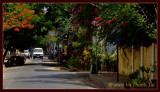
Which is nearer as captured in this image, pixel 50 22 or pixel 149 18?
pixel 149 18

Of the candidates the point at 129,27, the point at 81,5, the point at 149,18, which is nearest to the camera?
the point at 149,18

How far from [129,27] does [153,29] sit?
209 centimetres

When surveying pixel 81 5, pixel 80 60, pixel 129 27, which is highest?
pixel 81 5

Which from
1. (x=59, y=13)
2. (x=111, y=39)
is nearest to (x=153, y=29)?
(x=111, y=39)

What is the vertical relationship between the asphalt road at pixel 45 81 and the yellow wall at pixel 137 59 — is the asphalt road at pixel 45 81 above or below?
below

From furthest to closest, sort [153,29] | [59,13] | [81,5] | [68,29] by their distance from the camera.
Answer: [59,13] → [68,29] → [81,5] → [153,29]

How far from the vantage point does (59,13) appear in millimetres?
32812

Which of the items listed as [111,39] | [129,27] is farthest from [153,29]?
A: [111,39]

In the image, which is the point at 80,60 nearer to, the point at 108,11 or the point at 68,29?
the point at 68,29

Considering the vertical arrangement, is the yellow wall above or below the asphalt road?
above

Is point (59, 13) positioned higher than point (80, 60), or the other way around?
point (59, 13)

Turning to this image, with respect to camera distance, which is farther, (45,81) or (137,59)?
(137,59)

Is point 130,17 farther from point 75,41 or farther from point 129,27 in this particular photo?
point 75,41

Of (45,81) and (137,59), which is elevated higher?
(137,59)
